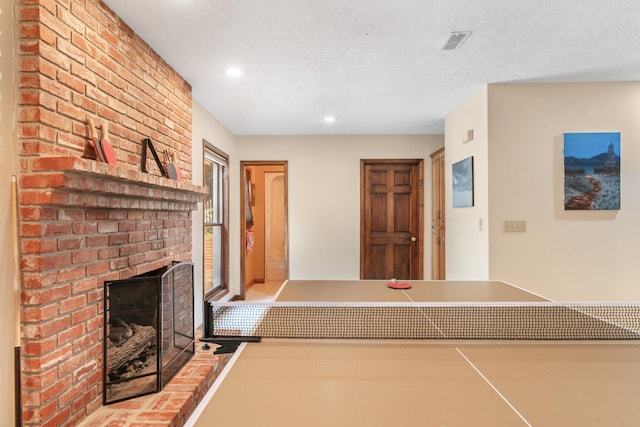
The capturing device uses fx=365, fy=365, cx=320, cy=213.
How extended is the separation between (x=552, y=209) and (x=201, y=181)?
3399mm

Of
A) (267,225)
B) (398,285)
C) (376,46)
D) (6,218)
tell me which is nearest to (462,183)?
(376,46)

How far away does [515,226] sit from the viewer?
328 cm

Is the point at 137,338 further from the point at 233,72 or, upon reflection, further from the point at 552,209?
the point at 552,209

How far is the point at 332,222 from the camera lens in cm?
539

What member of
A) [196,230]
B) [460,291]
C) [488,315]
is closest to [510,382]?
[488,315]

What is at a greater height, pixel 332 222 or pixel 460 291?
pixel 332 222

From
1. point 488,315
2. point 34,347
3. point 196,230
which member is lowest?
point 34,347

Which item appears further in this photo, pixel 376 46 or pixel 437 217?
Answer: pixel 437 217

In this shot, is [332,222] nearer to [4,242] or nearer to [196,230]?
[196,230]

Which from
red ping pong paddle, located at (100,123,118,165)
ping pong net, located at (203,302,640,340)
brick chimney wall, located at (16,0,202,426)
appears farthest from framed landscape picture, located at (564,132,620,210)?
red ping pong paddle, located at (100,123,118,165)

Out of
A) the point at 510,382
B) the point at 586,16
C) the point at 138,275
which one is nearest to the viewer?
the point at 510,382

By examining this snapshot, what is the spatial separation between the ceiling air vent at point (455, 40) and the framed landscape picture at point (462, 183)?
4.50 ft

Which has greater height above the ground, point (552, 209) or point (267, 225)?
point (552, 209)

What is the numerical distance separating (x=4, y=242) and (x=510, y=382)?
1938 mm
